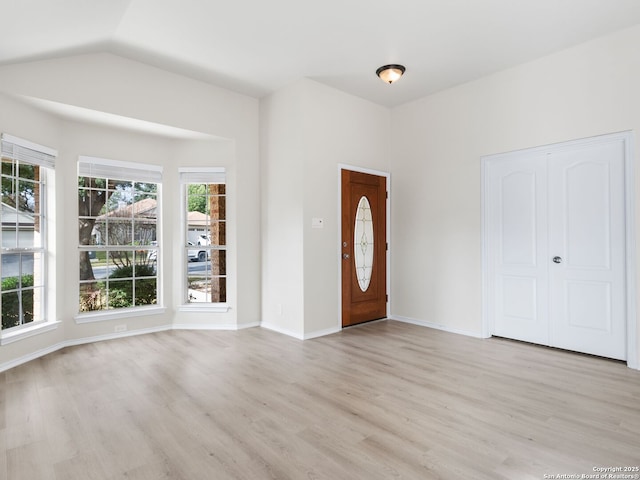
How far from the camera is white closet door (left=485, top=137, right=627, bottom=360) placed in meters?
3.74

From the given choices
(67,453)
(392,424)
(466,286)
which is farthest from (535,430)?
(67,453)

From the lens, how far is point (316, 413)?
2.71 metres

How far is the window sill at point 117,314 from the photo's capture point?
4531 millimetres

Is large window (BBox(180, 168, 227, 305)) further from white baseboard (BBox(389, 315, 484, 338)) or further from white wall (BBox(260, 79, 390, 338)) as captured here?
white baseboard (BBox(389, 315, 484, 338))

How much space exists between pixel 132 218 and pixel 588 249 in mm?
5375

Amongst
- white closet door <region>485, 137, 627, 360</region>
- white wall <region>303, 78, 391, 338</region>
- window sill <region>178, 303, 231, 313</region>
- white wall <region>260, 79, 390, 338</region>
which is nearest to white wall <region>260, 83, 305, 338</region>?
white wall <region>260, 79, 390, 338</region>

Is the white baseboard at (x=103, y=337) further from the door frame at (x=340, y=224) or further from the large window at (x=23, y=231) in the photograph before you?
the door frame at (x=340, y=224)

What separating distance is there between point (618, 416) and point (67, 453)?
11.9 ft

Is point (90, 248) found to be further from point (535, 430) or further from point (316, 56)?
point (535, 430)

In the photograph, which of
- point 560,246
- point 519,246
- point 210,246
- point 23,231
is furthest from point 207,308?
point 560,246

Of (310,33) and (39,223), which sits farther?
(39,223)

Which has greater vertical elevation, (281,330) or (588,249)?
(588,249)

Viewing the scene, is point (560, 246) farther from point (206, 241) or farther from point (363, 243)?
point (206, 241)

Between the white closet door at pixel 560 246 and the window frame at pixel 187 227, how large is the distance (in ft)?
11.5
